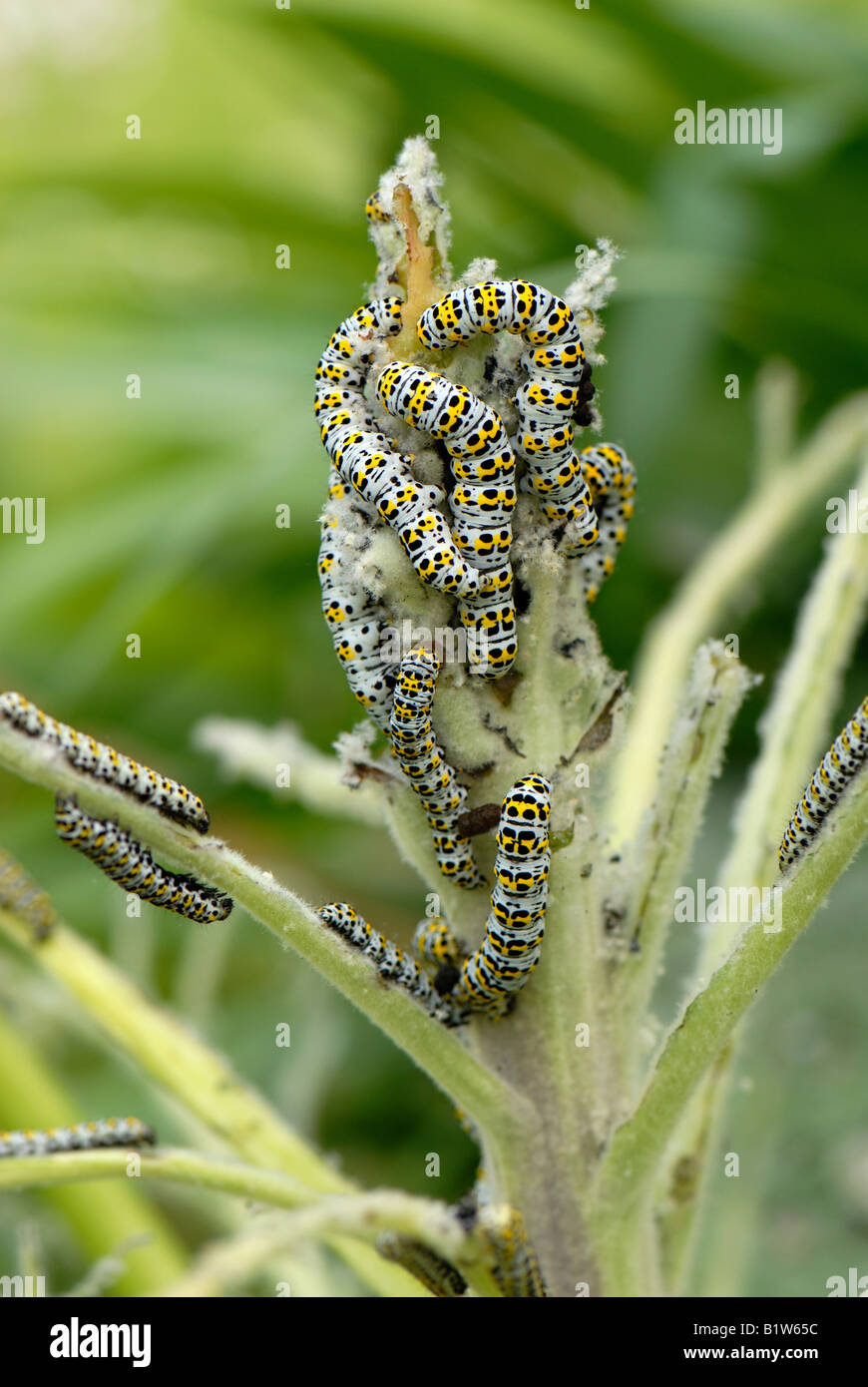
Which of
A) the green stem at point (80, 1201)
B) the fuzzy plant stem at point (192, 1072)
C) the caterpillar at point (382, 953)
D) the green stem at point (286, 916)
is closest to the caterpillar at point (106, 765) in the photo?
the green stem at point (286, 916)

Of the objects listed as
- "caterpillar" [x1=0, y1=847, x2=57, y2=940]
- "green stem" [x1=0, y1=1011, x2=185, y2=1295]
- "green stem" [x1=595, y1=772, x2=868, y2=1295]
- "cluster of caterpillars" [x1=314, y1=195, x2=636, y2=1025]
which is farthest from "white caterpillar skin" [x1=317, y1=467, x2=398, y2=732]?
"green stem" [x1=0, y1=1011, x2=185, y2=1295]

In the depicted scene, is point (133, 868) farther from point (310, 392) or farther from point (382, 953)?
point (310, 392)

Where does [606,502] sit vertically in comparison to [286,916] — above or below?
above

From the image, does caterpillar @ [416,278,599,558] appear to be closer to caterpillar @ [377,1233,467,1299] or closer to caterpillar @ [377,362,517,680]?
caterpillar @ [377,362,517,680]

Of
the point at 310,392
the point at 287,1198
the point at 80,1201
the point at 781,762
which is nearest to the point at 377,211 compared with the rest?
the point at 781,762

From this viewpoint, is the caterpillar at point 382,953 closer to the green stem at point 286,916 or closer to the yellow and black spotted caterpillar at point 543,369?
the green stem at point 286,916

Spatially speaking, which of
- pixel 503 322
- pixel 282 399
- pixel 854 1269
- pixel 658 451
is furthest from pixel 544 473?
pixel 282 399
